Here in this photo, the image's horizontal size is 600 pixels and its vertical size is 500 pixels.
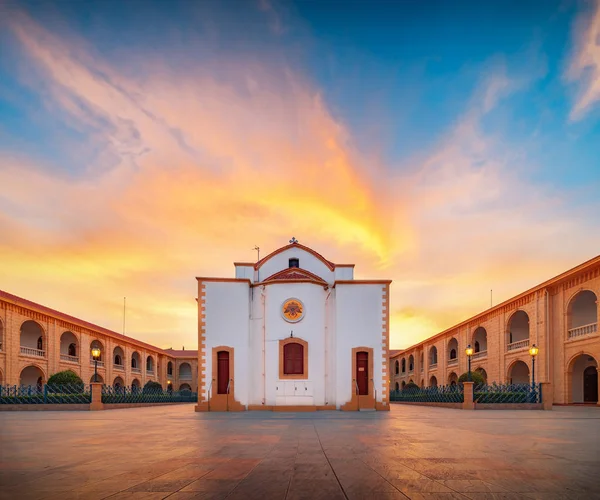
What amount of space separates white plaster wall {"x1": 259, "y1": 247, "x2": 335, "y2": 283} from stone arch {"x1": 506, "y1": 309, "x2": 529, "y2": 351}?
66.2 feet

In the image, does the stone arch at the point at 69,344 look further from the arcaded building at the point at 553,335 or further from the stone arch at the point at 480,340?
the stone arch at the point at 480,340

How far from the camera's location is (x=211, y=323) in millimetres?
26250

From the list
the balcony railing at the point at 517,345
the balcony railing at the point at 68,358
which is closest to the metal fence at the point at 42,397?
the balcony railing at the point at 68,358

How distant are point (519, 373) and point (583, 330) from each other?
14.8 m

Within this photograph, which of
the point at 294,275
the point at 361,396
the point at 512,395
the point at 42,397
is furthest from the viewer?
the point at 42,397

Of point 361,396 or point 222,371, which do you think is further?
point 222,371

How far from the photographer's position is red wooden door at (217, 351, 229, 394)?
25828 millimetres

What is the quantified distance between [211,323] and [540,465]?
20579 mm

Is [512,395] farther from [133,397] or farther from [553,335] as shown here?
[133,397]

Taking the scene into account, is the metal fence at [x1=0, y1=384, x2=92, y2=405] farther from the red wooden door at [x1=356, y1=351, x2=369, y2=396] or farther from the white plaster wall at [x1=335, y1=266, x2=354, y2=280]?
the white plaster wall at [x1=335, y1=266, x2=354, y2=280]

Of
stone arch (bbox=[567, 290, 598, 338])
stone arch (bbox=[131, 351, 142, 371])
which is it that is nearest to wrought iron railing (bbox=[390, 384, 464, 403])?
stone arch (bbox=[567, 290, 598, 338])

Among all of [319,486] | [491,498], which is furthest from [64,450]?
[491,498]

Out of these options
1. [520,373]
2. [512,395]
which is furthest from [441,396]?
[520,373]

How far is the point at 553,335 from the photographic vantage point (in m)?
34.0
